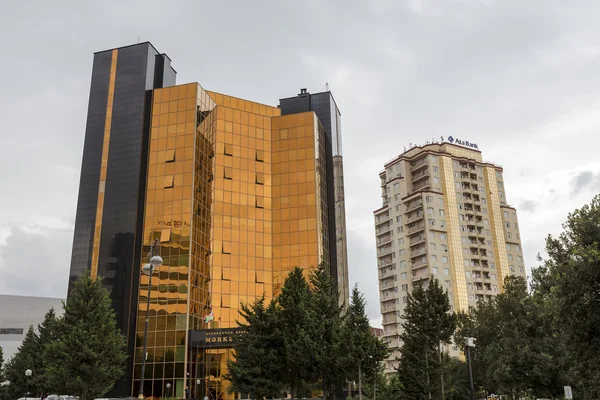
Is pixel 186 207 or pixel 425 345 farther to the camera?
pixel 186 207

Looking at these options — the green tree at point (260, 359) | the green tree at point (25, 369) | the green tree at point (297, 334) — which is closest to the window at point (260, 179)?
the green tree at point (297, 334)

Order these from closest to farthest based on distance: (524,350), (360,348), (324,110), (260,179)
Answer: (360,348) → (524,350) → (260,179) → (324,110)

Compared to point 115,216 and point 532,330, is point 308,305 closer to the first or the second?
point 532,330

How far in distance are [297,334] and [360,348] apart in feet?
19.9

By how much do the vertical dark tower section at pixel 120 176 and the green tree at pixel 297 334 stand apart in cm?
2715

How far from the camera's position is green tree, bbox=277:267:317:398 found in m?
41.8

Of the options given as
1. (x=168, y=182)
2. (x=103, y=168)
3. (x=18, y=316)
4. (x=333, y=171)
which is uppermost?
(x=333, y=171)

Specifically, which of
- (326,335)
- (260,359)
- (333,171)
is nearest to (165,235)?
(260,359)

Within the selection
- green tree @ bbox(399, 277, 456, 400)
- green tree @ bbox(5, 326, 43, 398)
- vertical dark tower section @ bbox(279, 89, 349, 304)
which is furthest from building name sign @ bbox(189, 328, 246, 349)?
green tree @ bbox(399, 277, 456, 400)

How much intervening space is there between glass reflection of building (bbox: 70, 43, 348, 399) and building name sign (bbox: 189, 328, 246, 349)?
75 cm

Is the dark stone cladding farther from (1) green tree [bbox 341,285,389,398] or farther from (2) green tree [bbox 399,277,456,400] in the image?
(1) green tree [bbox 341,285,389,398]

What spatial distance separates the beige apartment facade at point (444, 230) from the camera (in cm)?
10588

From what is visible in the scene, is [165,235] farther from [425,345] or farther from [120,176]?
[425,345]

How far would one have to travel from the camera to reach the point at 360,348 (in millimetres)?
40031
